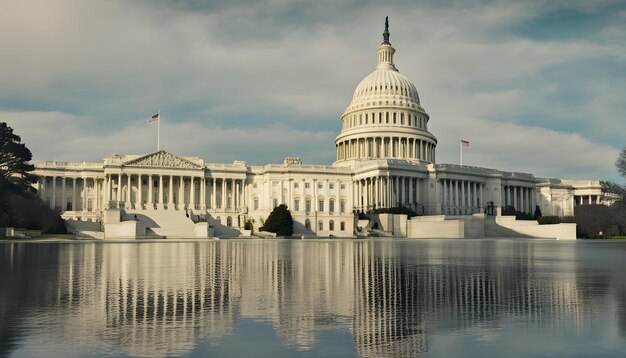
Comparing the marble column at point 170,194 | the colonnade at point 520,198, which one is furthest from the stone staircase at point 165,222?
the colonnade at point 520,198

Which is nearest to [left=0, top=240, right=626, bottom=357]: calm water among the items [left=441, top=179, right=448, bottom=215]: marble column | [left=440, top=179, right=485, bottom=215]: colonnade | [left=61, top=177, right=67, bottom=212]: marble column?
[left=441, top=179, right=448, bottom=215]: marble column

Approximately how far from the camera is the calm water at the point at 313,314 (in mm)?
12453

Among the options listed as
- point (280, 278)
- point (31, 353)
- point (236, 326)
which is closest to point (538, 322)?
point (236, 326)

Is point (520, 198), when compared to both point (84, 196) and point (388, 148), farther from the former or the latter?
point (84, 196)

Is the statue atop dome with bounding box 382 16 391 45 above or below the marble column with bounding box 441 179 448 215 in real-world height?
above

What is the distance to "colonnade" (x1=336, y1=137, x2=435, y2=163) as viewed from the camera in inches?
6033

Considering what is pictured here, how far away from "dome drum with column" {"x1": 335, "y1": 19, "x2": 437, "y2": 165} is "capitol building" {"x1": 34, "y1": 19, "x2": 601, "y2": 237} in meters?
0.42

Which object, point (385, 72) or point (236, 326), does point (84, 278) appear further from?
point (385, 72)

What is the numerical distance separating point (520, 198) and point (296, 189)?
5521 cm

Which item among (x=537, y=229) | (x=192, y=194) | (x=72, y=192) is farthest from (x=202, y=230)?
(x=537, y=229)

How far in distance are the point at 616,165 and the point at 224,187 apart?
78.8 m

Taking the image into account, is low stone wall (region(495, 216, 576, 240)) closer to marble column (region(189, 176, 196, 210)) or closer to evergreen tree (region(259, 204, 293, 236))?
evergreen tree (region(259, 204, 293, 236))

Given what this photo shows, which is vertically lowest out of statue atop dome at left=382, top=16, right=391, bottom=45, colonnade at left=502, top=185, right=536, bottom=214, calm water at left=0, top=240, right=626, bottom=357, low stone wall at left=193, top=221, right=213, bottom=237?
calm water at left=0, top=240, right=626, bottom=357

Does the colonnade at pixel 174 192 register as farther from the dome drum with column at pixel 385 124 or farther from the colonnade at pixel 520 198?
the colonnade at pixel 520 198
